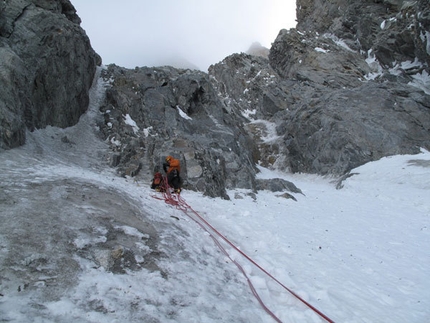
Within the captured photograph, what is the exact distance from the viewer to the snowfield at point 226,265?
3.75 metres

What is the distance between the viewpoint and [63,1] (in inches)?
852

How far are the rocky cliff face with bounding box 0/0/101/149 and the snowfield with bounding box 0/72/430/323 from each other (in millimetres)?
1228

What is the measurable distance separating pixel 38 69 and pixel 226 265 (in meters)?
14.9

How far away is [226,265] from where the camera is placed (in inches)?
242

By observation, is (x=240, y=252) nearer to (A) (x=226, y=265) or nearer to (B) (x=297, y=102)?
(A) (x=226, y=265)

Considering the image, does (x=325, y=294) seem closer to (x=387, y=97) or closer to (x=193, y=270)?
(x=193, y=270)

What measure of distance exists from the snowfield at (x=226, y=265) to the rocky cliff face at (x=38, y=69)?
1228 millimetres

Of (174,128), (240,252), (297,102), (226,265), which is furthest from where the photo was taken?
(297,102)

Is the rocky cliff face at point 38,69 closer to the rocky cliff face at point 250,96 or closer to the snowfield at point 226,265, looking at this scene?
the rocky cliff face at point 250,96

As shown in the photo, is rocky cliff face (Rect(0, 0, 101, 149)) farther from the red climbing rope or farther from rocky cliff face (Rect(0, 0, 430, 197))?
the red climbing rope

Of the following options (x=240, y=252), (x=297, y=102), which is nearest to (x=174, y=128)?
(x=240, y=252)

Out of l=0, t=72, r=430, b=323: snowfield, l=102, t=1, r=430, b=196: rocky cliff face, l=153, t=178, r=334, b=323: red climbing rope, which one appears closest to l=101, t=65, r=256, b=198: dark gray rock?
l=102, t=1, r=430, b=196: rocky cliff face

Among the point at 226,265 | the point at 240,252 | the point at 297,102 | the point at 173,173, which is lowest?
the point at 226,265

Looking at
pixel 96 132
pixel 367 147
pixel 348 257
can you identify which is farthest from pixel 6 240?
pixel 367 147
